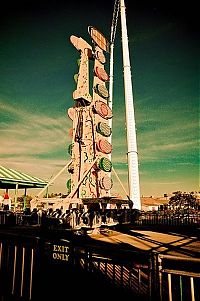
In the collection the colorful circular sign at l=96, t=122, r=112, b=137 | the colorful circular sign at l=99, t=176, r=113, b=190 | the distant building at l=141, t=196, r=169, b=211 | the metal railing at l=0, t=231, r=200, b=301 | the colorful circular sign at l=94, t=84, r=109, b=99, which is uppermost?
the colorful circular sign at l=94, t=84, r=109, b=99

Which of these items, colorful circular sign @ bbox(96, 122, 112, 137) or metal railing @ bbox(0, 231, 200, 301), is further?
colorful circular sign @ bbox(96, 122, 112, 137)

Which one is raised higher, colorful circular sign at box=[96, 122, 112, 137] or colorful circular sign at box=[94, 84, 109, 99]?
colorful circular sign at box=[94, 84, 109, 99]

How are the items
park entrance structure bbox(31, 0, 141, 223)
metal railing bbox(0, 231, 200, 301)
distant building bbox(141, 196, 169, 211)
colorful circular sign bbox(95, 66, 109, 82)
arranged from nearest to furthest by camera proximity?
metal railing bbox(0, 231, 200, 301), park entrance structure bbox(31, 0, 141, 223), colorful circular sign bbox(95, 66, 109, 82), distant building bbox(141, 196, 169, 211)

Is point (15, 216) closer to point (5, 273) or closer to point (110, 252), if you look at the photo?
point (5, 273)

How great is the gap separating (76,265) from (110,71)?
31.3 m

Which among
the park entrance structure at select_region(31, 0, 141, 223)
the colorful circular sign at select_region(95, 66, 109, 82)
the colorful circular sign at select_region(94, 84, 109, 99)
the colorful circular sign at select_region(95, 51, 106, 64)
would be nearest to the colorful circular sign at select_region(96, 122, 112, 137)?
the park entrance structure at select_region(31, 0, 141, 223)

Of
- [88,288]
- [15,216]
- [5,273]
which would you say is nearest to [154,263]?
[88,288]

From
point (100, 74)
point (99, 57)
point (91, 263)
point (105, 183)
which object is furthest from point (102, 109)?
point (91, 263)

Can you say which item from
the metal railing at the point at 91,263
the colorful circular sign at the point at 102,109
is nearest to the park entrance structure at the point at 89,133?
the colorful circular sign at the point at 102,109

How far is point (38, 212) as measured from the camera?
15.4m

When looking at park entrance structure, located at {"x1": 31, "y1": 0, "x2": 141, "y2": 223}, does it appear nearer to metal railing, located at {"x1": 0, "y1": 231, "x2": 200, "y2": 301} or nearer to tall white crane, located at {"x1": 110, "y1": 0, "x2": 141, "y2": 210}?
tall white crane, located at {"x1": 110, "y1": 0, "x2": 141, "y2": 210}

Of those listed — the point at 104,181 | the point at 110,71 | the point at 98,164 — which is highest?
the point at 110,71

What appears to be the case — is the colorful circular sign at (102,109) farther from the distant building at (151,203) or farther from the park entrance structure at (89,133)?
the distant building at (151,203)

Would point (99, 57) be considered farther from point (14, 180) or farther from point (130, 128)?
point (14, 180)
